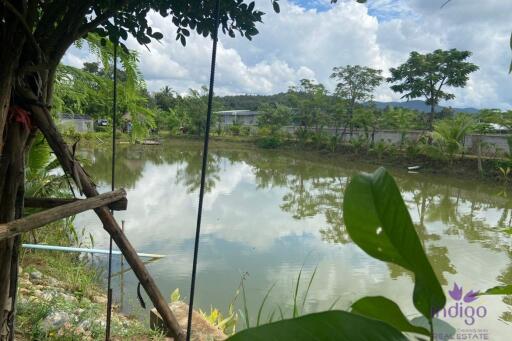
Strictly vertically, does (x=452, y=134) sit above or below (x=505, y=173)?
above

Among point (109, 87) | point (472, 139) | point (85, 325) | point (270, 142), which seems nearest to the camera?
point (85, 325)

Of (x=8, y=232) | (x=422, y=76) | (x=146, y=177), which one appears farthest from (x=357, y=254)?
(x=422, y=76)

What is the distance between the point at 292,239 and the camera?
5.47 meters

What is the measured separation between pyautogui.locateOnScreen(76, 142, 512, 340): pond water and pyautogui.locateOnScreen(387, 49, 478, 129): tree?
3.37 meters

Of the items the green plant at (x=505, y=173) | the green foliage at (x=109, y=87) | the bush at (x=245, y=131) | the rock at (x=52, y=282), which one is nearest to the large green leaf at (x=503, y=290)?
the green foliage at (x=109, y=87)

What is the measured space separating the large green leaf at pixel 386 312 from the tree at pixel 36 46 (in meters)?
1.15

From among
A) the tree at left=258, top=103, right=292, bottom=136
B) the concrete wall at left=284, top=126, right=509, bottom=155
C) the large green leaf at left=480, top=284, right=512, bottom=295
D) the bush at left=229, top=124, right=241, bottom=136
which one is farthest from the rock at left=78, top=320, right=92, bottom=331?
the bush at left=229, top=124, right=241, bottom=136

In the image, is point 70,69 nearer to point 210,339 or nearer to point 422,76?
point 210,339

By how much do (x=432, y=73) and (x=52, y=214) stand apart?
1373 centimetres

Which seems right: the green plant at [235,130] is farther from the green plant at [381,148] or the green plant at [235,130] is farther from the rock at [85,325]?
the rock at [85,325]

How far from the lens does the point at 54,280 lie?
313 cm

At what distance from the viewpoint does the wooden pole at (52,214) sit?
95 centimetres

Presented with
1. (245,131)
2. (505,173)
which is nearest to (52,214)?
(505,173)

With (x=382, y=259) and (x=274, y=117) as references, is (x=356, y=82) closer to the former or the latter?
(x=274, y=117)
